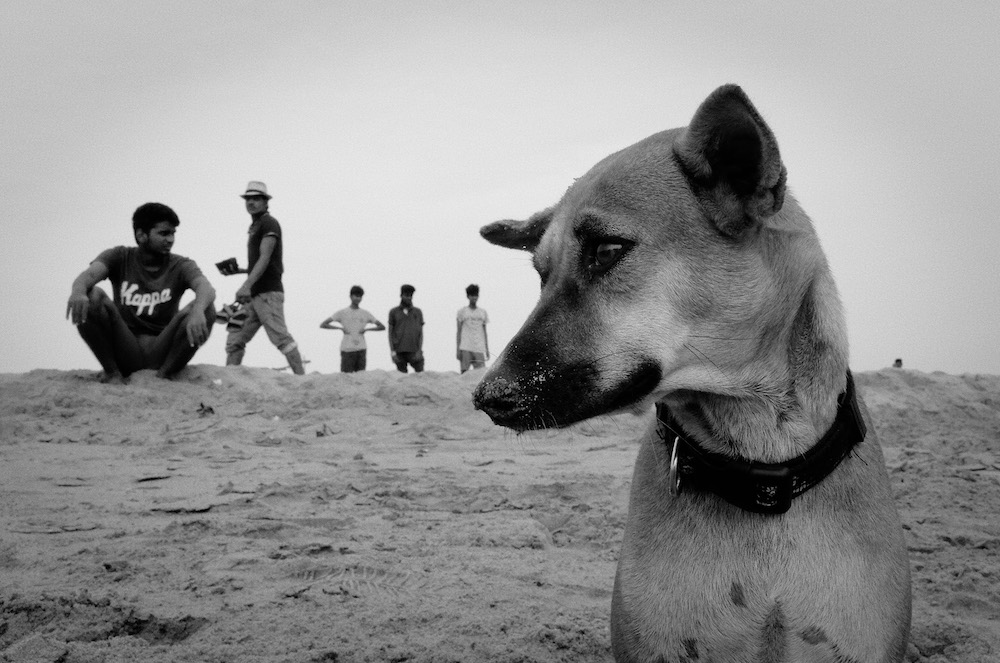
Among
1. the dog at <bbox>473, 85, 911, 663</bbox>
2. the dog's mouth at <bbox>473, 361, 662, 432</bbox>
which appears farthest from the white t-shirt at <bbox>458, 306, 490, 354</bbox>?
the dog's mouth at <bbox>473, 361, 662, 432</bbox>

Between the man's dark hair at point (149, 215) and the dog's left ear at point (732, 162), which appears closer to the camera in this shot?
the dog's left ear at point (732, 162)

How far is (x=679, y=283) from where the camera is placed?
208 centimetres

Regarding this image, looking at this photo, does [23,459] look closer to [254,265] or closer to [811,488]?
Result: [254,265]

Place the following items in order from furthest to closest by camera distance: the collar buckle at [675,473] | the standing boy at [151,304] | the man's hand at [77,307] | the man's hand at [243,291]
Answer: the man's hand at [243,291]
the standing boy at [151,304]
the man's hand at [77,307]
the collar buckle at [675,473]

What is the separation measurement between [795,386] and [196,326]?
6.76 metres

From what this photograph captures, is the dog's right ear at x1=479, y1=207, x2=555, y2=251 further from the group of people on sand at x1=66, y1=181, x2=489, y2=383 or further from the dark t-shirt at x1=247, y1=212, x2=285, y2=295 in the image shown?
the dark t-shirt at x1=247, y1=212, x2=285, y2=295

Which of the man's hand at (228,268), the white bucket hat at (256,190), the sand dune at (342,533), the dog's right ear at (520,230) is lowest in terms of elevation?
the sand dune at (342,533)

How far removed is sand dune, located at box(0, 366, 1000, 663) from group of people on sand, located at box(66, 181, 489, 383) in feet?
1.91

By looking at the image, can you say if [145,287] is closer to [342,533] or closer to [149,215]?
[149,215]

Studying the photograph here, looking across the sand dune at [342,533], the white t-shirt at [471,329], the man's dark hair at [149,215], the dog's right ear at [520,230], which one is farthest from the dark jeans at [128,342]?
the dog's right ear at [520,230]

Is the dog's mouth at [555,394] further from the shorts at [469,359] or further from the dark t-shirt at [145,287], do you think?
the shorts at [469,359]

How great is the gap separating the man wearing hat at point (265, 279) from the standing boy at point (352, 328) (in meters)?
2.35

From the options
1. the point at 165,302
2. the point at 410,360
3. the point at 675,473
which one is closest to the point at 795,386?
the point at 675,473

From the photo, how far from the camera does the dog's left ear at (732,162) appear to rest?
1985 mm
